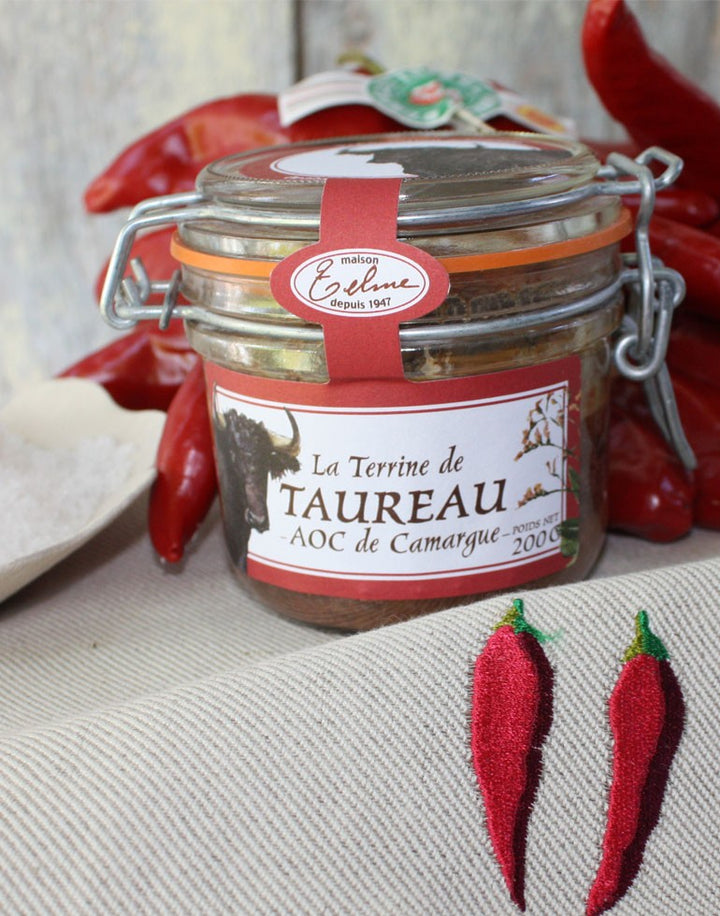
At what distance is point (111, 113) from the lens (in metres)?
0.73

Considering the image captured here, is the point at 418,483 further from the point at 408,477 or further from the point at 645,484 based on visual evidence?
the point at 645,484

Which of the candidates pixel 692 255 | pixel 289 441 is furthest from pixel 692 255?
pixel 289 441

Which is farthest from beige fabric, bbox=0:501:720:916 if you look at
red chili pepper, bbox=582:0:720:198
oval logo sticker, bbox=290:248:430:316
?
red chili pepper, bbox=582:0:720:198

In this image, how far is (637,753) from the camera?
1.05 ft

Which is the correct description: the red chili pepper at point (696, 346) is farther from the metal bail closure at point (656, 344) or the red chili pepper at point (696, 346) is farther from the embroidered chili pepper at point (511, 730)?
the embroidered chili pepper at point (511, 730)

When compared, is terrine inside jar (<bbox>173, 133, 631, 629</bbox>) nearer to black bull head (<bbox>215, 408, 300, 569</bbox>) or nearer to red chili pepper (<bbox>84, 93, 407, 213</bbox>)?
black bull head (<bbox>215, 408, 300, 569</bbox>)

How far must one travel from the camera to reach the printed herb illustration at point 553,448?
0.38 m

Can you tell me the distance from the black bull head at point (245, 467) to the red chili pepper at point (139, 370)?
14cm

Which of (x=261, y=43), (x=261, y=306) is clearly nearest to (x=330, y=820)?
(x=261, y=306)

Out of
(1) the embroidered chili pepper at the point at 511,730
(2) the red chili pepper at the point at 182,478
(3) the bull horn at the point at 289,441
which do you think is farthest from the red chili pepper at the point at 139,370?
(1) the embroidered chili pepper at the point at 511,730

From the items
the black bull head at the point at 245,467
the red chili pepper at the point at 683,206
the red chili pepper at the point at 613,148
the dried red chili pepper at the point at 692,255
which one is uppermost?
the red chili pepper at the point at 613,148

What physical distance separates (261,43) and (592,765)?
56cm

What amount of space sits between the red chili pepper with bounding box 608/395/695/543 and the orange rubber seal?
0.42ft

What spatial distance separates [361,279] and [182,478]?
170 mm
